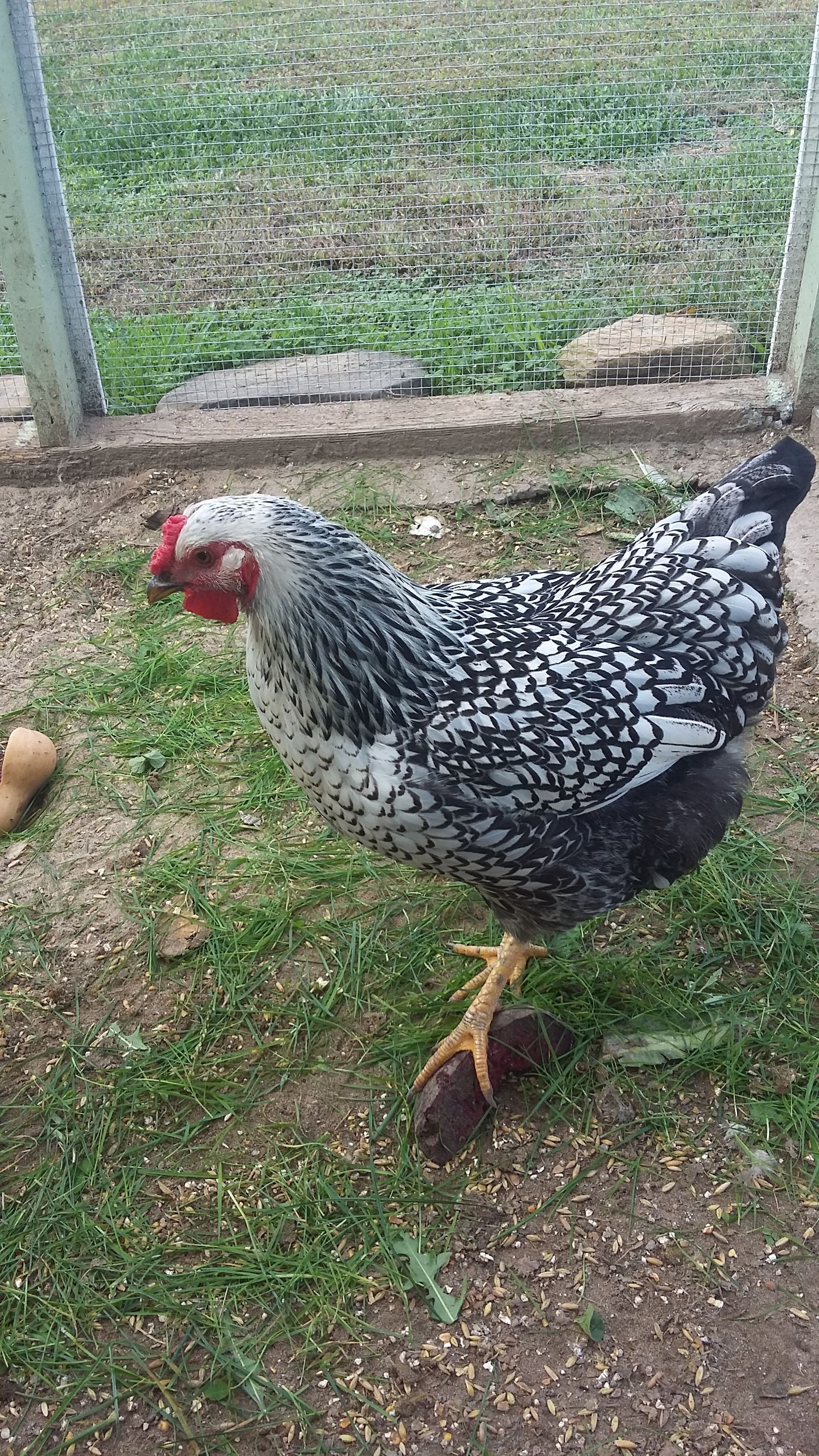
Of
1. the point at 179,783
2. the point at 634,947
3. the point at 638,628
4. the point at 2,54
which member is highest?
the point at 2,54

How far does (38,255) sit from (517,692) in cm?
329

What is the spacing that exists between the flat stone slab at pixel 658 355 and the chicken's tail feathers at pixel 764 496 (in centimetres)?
233

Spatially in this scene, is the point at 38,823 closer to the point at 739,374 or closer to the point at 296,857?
the point at 296,857

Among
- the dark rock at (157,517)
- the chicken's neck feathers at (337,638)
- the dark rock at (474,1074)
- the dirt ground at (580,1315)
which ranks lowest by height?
the dirt ground at (580,1315)

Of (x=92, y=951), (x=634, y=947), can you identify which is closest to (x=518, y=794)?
(x=634, y=947)

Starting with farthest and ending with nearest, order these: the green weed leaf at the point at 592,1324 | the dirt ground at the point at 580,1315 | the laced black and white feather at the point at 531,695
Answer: the laced black and white feather at the point at 531,695
the green weed leaf at the point at 592,1324
the dirt ground at the point at 580,1315

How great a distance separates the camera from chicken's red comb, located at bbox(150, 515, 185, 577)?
2.21 metres

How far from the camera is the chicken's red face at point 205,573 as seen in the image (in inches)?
86.7

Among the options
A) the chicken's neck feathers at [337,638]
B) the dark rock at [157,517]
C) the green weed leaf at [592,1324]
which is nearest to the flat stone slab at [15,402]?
the dark rock at [157,517]

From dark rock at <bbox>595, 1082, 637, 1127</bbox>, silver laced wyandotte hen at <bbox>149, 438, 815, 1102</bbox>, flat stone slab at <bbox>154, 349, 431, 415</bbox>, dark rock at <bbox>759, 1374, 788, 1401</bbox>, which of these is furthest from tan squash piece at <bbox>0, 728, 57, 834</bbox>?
dark rock at <bbox>759, 1374, 788, 1401</bbox>

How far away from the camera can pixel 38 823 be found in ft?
11.0

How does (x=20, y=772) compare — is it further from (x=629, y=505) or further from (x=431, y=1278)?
(x=629, y=505)

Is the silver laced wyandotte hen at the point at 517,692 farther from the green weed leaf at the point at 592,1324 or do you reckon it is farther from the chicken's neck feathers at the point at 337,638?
the green weed leaf at the point at 592,1324

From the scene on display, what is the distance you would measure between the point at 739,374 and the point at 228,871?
337 cm
